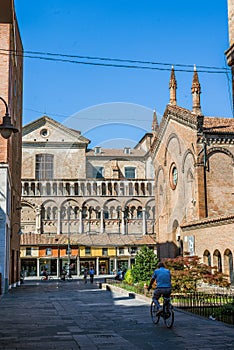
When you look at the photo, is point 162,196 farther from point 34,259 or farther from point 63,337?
point 63,337

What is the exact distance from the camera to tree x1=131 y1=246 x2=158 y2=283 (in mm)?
25781

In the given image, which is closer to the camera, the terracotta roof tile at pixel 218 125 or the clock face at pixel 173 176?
the terracotta roof tile at pixel 218 125

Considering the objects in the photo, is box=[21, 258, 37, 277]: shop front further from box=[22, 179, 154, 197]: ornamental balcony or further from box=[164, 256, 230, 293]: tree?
box=[164, 256, 230, 293]: tree

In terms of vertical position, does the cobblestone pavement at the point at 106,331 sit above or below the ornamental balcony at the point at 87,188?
below

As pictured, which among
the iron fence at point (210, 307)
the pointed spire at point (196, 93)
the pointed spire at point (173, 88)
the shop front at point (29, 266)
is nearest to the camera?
the iron fence at point (210, 307)

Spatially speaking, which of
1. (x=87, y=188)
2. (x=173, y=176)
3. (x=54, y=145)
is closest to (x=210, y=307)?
(x=173, y=176)

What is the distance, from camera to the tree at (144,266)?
25.8 meters

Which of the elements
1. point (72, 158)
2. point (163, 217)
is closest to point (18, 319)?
point (163, 217)

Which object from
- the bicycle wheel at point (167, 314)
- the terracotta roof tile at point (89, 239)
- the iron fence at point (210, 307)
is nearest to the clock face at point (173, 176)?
the terracotta roof tile at point (89, 239)

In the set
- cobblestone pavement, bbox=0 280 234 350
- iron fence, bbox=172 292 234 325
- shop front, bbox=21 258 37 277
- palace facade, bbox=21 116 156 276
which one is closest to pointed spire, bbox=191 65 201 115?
iron fence, bbox=172 292 234 325

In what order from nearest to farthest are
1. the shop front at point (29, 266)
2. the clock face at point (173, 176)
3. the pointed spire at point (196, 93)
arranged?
the pointed spire at point (196, 93)
the clock face at point (173, 176)
the shop front at point (29, 266)

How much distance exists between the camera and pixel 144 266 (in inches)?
1021

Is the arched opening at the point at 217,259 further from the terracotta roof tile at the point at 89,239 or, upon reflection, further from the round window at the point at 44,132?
the round window at the point at 44,132

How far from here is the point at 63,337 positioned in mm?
10523
